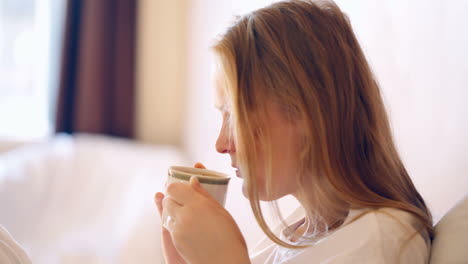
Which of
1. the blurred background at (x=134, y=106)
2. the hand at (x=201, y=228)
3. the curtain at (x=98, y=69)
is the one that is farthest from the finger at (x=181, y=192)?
the curtain at (x=98, y=69)

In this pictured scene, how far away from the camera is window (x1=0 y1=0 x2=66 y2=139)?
3.38m

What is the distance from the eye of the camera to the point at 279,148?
739 millimetres

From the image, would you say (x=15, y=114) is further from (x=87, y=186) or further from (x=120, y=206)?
(x=120, y=206)

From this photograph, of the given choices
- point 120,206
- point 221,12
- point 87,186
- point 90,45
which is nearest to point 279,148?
point 221,12

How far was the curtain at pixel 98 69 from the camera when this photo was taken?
11.3 ft

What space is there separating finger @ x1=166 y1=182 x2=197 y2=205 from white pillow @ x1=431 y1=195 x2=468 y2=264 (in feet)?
1.10

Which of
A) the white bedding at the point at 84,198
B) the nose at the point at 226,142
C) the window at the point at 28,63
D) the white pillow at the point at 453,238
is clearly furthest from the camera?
the window at the point at 28,63

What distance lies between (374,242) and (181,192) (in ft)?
0.94

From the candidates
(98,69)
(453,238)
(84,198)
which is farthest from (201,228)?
(98,69)

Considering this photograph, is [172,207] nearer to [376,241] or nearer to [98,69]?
[376,241]

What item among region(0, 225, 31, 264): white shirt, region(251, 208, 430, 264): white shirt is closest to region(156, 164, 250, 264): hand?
region(251, 208, 430, 264): white shirt

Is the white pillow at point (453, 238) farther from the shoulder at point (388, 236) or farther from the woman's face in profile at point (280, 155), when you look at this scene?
the woman's face in profile at point (280, 155)

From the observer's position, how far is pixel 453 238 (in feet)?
1.94

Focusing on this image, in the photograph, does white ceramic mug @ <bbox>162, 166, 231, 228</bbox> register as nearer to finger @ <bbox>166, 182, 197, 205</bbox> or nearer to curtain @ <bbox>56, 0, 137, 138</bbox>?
finger @ <bbox>166, 182, 197, 205</bbox>
